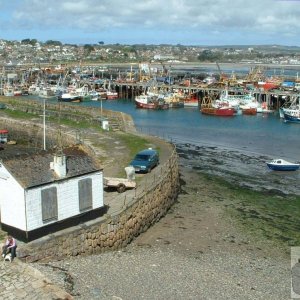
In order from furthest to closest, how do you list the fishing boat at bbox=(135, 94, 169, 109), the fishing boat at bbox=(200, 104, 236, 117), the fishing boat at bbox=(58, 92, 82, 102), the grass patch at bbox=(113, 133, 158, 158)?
the fishing boat at bbox=(58, 92, 82, 102) < the fishing boat at bbox=(135, 94, 169, 109) < the fishing boat at bbox=(200, 104, 236, 117) < the grass patch at bbox=(113, 133, 158, 158)

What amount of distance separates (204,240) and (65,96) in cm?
6960

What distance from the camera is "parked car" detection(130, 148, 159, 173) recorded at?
1019 inches

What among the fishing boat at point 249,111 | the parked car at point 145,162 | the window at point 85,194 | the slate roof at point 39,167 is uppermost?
the slate roof at point 39,167

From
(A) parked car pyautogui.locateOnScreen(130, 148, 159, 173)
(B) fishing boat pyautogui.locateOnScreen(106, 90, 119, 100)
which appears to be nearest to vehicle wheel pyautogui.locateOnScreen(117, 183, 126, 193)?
(A) parked car pyautogui.locateOnScreen(130, 148, 159, 173)

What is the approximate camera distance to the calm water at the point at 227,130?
4800 cm

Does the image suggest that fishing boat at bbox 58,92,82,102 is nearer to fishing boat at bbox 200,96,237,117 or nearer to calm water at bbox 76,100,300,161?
→ calm water at bbox 76,100,300,161

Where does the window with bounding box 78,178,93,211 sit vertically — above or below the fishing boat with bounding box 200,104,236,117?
above

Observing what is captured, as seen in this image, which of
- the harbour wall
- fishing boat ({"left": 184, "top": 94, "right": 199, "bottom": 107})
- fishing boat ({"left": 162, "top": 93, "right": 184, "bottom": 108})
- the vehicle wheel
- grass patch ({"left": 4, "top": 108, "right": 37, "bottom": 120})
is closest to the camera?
the harbour wall

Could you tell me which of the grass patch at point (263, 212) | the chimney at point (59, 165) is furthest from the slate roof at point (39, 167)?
the grass patch at point (263, 212)

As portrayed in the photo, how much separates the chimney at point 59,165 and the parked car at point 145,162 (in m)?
8.93

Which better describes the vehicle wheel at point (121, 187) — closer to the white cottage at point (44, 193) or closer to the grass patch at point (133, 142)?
the white cottage at point (44, 193)

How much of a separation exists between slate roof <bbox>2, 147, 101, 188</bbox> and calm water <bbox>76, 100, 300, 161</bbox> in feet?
87.6

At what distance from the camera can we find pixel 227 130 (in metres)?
58.7

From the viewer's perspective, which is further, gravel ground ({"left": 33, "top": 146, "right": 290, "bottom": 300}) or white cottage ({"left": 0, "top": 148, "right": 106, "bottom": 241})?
white cottage ({"left": 0, "top": 148, "right": 106, "bottom": 241})
